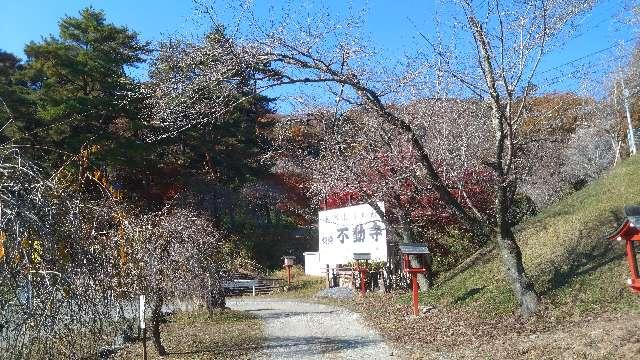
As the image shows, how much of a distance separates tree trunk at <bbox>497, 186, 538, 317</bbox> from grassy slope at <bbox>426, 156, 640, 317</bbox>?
1.03ft

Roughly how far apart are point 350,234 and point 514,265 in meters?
12.6

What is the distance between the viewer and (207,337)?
12508 millimetres

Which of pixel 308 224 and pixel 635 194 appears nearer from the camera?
pixel 635 194

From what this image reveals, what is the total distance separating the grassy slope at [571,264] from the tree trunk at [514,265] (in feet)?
1.03

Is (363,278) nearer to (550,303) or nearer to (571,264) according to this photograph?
(571,264)

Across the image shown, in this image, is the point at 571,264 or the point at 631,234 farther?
the point at 571,264

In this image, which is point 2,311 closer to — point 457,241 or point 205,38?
point 205,38

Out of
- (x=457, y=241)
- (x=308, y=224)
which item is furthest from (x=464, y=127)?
(x=308, y=224)

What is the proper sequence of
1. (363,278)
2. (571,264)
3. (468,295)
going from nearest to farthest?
(571,264)
(468,295)
(363,278)

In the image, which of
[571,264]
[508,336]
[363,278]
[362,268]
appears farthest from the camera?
[362,268]

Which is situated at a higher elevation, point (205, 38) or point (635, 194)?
point (205, 38)

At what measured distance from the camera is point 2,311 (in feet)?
12.3

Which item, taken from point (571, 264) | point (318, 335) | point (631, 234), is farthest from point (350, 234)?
point (631, 234)

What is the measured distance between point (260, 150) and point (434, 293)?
1504 centimetres
